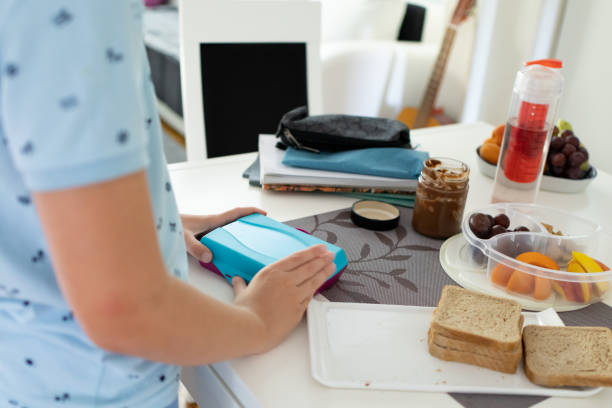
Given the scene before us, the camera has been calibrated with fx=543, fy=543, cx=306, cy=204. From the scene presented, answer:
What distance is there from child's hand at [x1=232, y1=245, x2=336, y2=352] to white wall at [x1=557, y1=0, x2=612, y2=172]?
1942 mm

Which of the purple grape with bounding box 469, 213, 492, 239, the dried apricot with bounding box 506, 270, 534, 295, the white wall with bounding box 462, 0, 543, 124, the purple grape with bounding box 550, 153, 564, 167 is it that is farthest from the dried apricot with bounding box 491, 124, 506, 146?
the white wall with bounding box 462, 0, 543, 124

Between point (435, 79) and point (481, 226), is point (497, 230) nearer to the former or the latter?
point (481, 226)

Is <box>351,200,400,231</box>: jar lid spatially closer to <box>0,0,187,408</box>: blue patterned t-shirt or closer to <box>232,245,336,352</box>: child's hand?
<box>232,245,336,352</box>: child's hand

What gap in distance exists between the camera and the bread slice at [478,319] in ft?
2.02

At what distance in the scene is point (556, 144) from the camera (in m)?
1.13

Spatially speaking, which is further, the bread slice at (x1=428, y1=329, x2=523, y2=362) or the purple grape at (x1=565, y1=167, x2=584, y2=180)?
the purple grape at (x1=565, y1=167, x2=584, y2=180)

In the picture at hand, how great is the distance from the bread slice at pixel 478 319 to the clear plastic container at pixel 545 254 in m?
0.08

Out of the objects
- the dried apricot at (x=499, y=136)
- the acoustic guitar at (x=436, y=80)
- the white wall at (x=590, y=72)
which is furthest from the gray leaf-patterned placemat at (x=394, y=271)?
the acoustic guitar at (x=436, y=80)

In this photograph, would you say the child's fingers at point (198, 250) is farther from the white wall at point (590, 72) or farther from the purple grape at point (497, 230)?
the white wall at point (590, 72)

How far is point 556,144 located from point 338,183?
1.56 ft

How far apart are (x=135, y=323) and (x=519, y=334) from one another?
0.43m

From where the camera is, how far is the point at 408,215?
3.28 feet

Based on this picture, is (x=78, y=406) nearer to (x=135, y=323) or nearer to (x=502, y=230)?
(x=135, y=323)

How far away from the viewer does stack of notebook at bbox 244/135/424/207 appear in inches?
41.0
